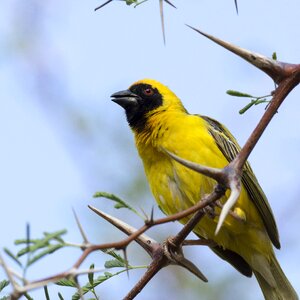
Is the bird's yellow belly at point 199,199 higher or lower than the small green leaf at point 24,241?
lower

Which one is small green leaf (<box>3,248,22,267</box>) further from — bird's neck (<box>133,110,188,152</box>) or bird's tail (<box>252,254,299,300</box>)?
bird's tail (<box>252,254,299,300</box>)

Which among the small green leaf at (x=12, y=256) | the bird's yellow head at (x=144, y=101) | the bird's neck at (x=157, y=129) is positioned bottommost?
the bird's neck at (x=157, y=129)

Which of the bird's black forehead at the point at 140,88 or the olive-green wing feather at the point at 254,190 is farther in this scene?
the bird's black forehead at the point at 140,88

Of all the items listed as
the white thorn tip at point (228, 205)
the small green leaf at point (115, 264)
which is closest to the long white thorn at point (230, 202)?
the white thorn tip at point (228, 205)

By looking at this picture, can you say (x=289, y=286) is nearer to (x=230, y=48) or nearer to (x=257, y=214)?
Answer: (x=257, y=214)

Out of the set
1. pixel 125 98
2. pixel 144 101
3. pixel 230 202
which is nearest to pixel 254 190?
pixel 144 101

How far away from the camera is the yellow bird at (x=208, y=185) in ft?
14.2

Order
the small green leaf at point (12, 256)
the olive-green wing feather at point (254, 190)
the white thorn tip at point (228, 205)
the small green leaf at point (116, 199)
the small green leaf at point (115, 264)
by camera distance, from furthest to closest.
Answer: the olive-green wing feather at point (254, 190) < the small green leaf at point (115, 264) < the small green leaf at point (116, 199) < the white thorn tip at point (228, 205) < the small green leaf at point (12, 256)

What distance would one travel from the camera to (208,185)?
4238 millimetres

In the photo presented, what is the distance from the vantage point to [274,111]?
1.78 metres

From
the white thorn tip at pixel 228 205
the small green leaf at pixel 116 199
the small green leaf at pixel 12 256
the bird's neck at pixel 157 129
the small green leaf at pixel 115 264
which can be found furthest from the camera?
the bird's neck at pixel 157 129

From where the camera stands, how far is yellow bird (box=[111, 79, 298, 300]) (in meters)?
4.32

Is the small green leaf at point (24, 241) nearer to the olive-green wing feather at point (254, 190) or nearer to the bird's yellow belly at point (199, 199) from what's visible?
the bird's yellow belly at point (199, 199)

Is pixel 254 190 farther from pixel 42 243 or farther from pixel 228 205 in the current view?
pixel 42 243
